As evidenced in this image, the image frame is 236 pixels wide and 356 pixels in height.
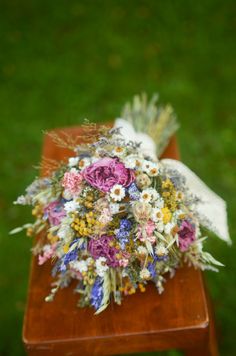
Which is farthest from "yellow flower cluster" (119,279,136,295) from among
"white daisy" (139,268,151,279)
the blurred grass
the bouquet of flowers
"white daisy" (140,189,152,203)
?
the blurred grass

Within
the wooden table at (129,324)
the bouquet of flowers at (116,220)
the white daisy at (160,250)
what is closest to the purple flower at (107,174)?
the bouquet of flowers at (116,220)

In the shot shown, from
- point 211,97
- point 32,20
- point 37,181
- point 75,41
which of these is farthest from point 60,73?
point 37,181

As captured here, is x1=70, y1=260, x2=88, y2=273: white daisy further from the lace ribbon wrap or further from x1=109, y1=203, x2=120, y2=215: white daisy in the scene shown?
the lace ribbon wrap

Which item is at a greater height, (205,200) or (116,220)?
(205,200)

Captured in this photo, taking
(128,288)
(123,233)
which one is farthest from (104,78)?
(123,233)

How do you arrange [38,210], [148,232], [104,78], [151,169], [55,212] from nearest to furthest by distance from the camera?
[148,232]
[151,169]
[55,212]
[38,210]
[104,78]

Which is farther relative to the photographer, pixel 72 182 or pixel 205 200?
pixel 205 200

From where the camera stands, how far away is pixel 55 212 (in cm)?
181

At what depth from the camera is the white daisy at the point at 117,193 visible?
1614 millimetres

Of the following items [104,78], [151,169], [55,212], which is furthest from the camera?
[104,78]

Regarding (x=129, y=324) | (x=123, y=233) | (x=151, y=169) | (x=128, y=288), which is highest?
(x=151, y=169)

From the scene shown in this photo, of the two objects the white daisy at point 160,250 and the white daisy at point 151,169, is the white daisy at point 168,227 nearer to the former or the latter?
the white daisy at point 160,250

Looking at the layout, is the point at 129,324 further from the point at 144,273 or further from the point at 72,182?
the point at 72,182

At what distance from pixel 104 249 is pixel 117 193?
7.0 inches
